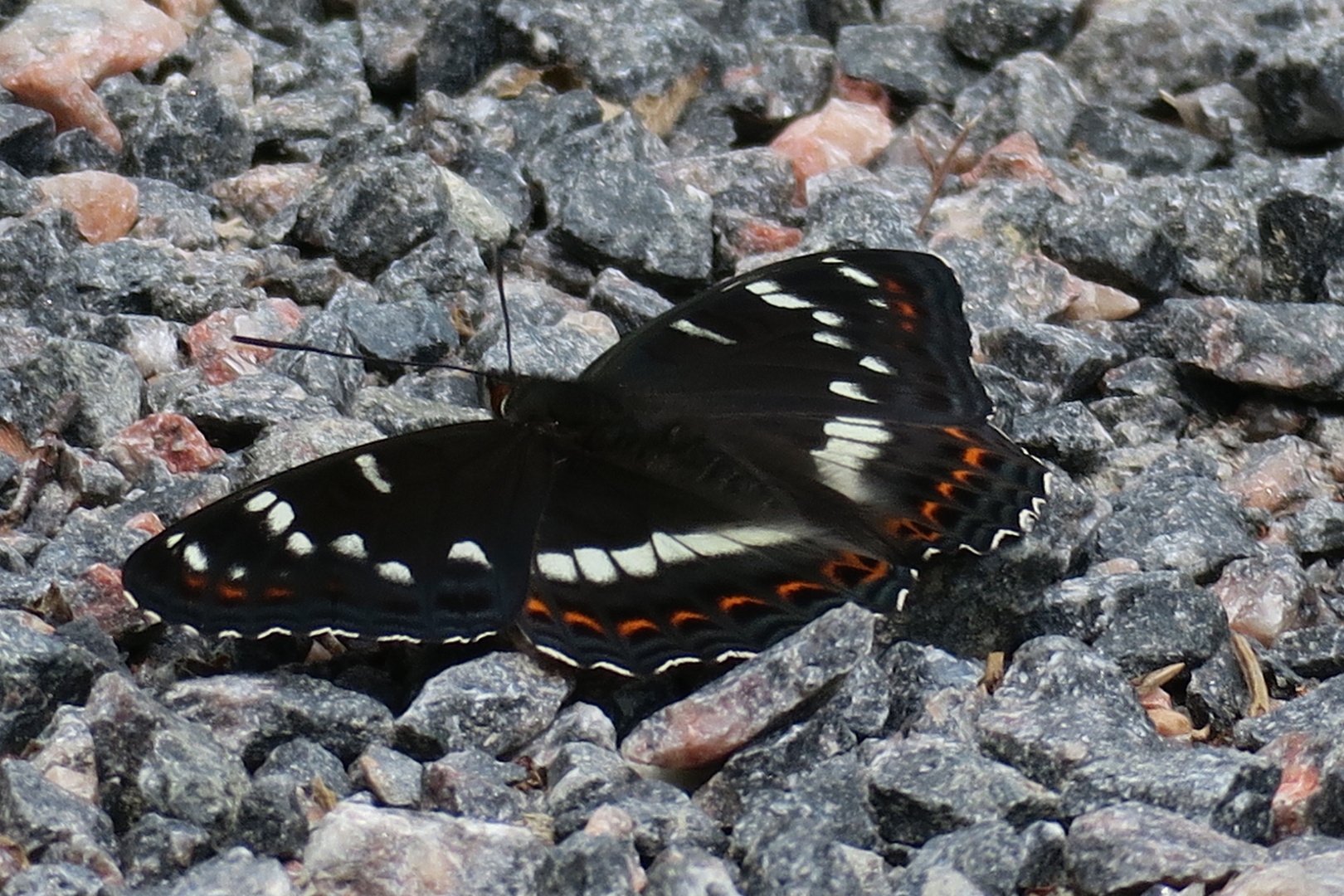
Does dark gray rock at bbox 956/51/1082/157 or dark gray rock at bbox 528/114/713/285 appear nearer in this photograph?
dark gray rock at bbox 528/114/713/285

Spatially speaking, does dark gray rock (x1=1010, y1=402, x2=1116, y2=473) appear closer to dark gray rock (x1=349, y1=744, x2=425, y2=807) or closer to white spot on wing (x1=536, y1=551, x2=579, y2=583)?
white spot on wing (x1=536, y1=551, x2=579, y2=583)

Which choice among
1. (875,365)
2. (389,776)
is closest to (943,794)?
(389,776)

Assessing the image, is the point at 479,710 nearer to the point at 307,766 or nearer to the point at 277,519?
the point at 307,766

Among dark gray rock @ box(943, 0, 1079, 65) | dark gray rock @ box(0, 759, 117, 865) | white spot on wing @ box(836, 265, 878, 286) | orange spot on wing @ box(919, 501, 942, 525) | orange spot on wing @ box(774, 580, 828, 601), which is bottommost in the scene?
dark gray rock @ box(0, 759, 117, 865)

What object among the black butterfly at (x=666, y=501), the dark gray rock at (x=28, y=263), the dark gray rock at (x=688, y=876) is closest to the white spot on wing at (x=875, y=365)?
the black butterfly at (x=666, y=501)

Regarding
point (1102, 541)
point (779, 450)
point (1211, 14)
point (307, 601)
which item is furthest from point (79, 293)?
point (1211, 14)

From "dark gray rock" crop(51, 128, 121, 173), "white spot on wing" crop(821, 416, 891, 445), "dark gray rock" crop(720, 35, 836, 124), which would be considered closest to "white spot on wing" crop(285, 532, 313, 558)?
"white spot on wing" crop(821, 416, 891, 445)
